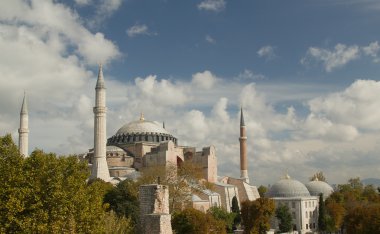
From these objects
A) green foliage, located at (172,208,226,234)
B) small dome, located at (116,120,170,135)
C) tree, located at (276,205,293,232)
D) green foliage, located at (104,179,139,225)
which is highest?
small dome, located at (116,120,170,135)

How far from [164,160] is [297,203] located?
45.0ft

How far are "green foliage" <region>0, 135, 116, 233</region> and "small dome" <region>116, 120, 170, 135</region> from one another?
99.4 feet

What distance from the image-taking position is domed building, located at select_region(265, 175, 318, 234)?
1800 inches

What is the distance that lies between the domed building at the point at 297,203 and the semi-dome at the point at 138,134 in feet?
40.4

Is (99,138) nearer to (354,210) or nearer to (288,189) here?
(354,210)

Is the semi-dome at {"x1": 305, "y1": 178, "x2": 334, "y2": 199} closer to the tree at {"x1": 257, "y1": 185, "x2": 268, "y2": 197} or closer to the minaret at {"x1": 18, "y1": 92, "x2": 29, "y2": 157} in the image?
the tree at {"x1": 257, "y1": 185, "x2": 268, "y2": 197}

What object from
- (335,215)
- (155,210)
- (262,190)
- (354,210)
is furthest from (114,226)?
(262,190)

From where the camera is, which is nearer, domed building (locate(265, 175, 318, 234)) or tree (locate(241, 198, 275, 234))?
tree (locate(241, 198, 275, 234))

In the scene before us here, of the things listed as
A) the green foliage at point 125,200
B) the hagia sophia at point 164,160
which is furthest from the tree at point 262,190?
the green foliage at point 125,200

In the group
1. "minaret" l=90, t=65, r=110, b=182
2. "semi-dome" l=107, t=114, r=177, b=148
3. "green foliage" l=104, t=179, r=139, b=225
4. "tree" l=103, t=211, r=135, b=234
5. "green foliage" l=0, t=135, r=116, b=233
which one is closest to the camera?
"green foliage" l=0, t=135, r=116, b=233

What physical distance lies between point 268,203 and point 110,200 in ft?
36.5

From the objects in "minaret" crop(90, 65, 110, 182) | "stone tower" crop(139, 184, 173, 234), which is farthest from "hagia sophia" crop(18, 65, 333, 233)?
"stone tower" crop(139, 184, 173, 234)

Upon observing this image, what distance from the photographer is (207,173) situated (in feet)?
149

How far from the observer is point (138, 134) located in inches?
1906
